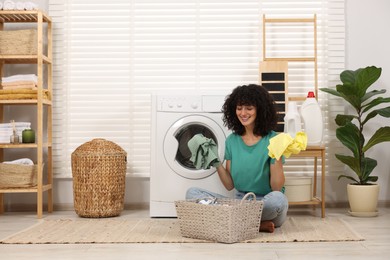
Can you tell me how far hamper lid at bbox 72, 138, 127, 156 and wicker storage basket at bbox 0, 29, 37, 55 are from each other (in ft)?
2.48

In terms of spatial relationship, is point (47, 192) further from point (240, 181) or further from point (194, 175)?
point (240, 181)

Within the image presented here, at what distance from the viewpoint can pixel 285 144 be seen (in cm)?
296

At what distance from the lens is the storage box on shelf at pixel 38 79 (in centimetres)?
387

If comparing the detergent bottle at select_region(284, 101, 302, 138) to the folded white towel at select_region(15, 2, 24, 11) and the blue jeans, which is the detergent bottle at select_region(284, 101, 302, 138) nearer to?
the blue jeans

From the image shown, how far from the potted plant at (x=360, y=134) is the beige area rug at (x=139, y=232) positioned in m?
0.31

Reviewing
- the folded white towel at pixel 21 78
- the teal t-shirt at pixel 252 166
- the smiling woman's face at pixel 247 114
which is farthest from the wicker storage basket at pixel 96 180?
the smiling woman's face at pixel 247 114

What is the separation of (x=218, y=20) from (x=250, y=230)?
195cm

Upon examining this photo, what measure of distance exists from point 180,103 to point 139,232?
1.00 meters

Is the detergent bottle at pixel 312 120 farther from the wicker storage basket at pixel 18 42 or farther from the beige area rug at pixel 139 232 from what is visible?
the wicker storage basket at pixel 18 42

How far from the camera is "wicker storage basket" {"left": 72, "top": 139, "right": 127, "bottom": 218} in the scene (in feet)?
12.5

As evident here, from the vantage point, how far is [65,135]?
4.29 metres

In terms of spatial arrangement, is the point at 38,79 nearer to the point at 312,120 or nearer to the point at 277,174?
the point at 277,174

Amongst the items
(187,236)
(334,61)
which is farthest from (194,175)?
(334,61)

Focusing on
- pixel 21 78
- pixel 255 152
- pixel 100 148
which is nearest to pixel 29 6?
pixel 21 78
